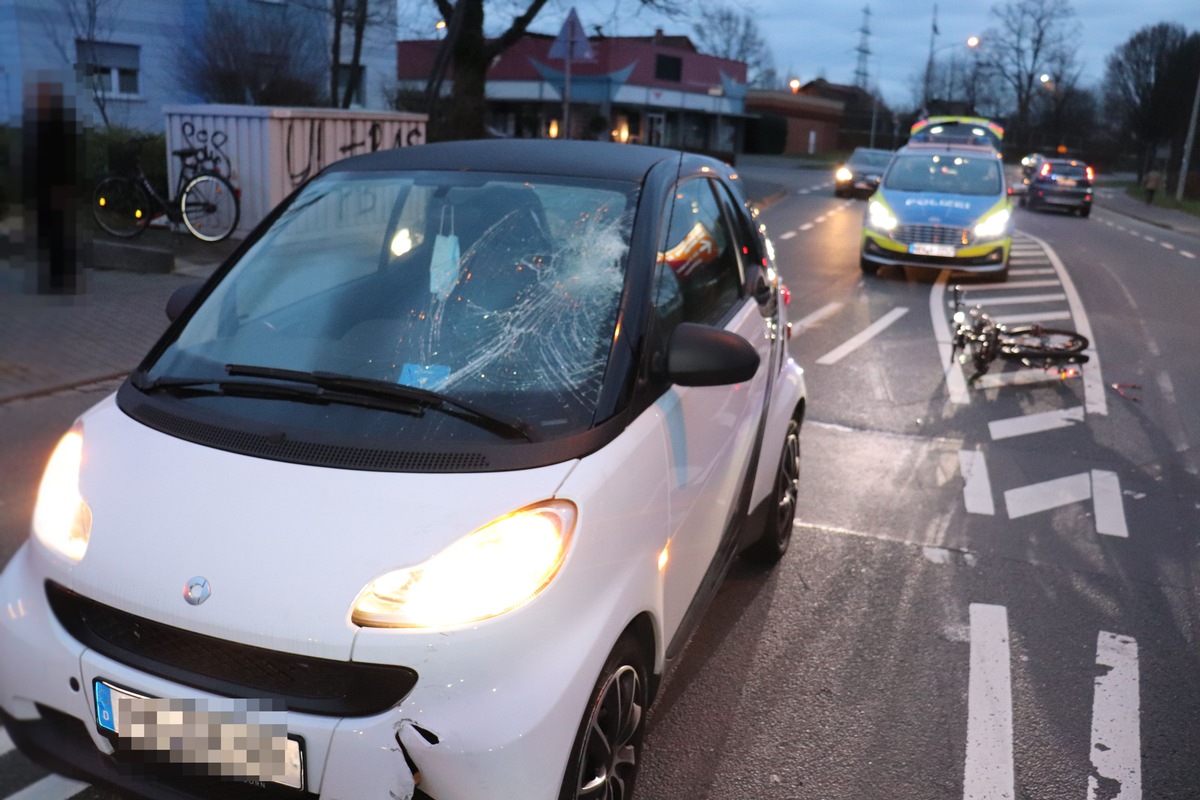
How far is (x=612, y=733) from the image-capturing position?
2.63 m

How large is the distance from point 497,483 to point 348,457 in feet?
1.18

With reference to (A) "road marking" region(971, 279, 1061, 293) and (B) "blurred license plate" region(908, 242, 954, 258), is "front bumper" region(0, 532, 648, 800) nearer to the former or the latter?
(B) "blurred license plate" region(908, 242, 954, 258)

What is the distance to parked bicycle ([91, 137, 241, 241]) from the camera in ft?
→ 38.8

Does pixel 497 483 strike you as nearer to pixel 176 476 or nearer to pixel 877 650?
pixel 176 476

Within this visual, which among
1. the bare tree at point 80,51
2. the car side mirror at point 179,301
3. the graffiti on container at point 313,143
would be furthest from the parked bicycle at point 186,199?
the car side mirror at point 179,301

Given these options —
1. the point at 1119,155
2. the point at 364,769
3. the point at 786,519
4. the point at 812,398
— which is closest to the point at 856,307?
the point at 812,398

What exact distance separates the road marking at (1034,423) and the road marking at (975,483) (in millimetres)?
526

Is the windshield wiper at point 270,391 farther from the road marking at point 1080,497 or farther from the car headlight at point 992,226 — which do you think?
the car headlight at point 992,226

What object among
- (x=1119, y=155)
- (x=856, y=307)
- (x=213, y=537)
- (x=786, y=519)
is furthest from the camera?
(x=1119, y=155)

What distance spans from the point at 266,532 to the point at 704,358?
1.20 meters

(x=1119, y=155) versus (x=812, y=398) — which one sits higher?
(x=1119, y=155)

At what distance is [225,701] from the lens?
7.37 ft

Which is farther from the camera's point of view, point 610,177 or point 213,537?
point 610,177

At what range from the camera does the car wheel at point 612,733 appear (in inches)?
94.4
